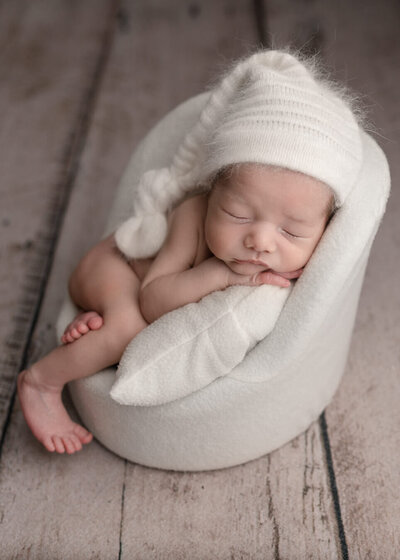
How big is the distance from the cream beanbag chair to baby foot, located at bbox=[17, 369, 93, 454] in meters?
0.04

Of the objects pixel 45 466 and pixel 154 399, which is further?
pixel 45 466

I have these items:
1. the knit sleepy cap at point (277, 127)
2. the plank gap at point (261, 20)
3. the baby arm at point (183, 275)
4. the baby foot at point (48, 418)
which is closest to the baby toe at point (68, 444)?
the baby foot at point (48, 418)

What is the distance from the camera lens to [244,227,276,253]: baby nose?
41.0 inches

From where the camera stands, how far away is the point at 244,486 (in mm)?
1229

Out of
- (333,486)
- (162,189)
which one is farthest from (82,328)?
(333,486)

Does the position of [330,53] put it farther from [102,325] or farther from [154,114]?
[102,325]

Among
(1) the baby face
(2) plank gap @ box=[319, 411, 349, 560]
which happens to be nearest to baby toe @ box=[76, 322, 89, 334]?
(1) the baby face

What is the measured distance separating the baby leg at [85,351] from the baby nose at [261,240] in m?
0.25

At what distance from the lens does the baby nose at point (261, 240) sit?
3.42 ft

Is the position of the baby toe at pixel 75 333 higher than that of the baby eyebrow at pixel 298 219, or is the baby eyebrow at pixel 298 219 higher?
the baby eyebrow at pixel 298 219

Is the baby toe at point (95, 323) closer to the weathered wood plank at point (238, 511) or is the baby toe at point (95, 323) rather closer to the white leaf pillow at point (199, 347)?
the white leaf pillow at point (199, 347)

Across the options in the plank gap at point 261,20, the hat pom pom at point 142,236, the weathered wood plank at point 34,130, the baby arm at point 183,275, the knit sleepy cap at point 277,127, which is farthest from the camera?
the plank gap at point 261,20

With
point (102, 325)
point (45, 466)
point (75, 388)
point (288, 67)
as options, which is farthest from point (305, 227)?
point (45, 466)

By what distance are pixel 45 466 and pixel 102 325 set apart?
0.29 m
